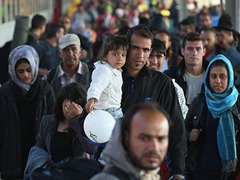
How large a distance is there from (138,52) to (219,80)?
4.17ft

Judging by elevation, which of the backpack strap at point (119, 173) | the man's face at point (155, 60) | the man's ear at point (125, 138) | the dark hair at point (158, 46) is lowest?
the backpack strap at point (119, 173)

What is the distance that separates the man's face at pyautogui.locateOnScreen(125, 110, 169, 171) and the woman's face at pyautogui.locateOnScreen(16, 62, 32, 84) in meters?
4.97

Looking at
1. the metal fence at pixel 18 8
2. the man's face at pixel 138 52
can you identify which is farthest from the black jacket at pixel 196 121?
the metal fence at pixel 18 8

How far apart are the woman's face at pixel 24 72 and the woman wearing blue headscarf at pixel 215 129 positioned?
6.66ft

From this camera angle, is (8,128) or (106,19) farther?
(106,19)

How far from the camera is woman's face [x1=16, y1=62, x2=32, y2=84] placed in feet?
30.5

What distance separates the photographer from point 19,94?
30.0 feet

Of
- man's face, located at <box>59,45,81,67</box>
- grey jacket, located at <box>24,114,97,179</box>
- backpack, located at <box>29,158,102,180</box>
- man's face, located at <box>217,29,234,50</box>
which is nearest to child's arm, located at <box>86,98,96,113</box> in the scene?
grey jacket, located at <box>24,114,97,179</box>

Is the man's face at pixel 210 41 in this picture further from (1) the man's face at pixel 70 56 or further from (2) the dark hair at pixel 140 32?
(2) the dark hair at pixel 140 32

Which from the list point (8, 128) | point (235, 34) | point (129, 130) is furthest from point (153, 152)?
point (235, 34)

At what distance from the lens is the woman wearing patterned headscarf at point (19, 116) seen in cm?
894

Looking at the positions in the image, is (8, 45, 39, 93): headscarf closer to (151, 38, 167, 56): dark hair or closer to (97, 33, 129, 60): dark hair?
(151, 38, 167, 56): dark hair

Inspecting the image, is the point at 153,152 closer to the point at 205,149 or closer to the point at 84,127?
the point at 84,127

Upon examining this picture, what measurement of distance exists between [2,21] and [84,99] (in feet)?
48.2
